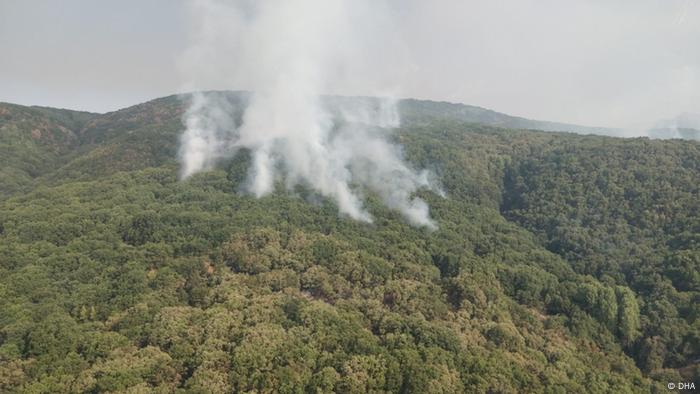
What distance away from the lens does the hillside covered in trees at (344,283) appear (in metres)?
57.2

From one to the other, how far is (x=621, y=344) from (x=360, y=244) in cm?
4531

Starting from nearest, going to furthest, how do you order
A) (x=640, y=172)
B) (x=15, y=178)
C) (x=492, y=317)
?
(x=492, y=317), (x=640, y=172), (x=15, y=178)

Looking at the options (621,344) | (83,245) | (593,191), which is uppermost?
(593,191)

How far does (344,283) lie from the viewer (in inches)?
2997

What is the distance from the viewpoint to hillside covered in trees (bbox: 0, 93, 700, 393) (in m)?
57.2

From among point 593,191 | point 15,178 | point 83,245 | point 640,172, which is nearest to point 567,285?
point 593,191

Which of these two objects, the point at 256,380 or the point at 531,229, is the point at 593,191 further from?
the point at 256,380

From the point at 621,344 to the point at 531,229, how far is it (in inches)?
1803

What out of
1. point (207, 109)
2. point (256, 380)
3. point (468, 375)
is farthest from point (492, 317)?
point (207, 109)

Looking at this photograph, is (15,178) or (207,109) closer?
(15,178)

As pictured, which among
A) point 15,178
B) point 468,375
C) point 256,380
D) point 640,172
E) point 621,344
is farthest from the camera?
point 15,178

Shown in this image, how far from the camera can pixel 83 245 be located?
267ft

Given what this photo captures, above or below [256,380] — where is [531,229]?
above

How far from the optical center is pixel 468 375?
195 feet
